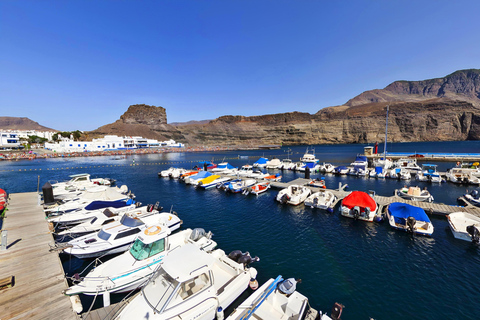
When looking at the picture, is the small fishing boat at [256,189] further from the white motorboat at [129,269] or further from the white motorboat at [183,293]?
the white motorboat at [183,293]

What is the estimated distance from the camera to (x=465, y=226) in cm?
1758

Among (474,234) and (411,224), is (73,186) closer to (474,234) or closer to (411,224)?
(411,224)

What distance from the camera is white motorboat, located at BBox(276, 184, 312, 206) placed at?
2563cm

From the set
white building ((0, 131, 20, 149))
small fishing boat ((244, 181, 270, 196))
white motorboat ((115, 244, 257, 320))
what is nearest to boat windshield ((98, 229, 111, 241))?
white motorboat ((115, 244, 257, 320))

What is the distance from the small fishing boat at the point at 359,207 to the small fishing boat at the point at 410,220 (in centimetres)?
158

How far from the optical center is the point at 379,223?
20.0 meters

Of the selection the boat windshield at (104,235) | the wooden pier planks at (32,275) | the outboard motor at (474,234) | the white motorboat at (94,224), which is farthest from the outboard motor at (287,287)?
the outboard motor at (474,234)

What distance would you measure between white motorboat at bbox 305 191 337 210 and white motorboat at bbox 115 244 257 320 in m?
16.9

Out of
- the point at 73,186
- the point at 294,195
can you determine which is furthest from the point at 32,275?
the point at 294,195

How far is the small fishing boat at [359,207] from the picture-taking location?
20.2 m

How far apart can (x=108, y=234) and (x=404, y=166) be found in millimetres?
62806

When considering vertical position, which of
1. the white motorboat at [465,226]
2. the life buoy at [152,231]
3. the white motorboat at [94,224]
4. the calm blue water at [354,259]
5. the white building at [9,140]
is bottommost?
the calm blue water at [354,259]

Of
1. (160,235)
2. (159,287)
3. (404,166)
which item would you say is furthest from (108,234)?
(404,166)

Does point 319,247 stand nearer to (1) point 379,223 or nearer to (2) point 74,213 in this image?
(1) point 379,223
